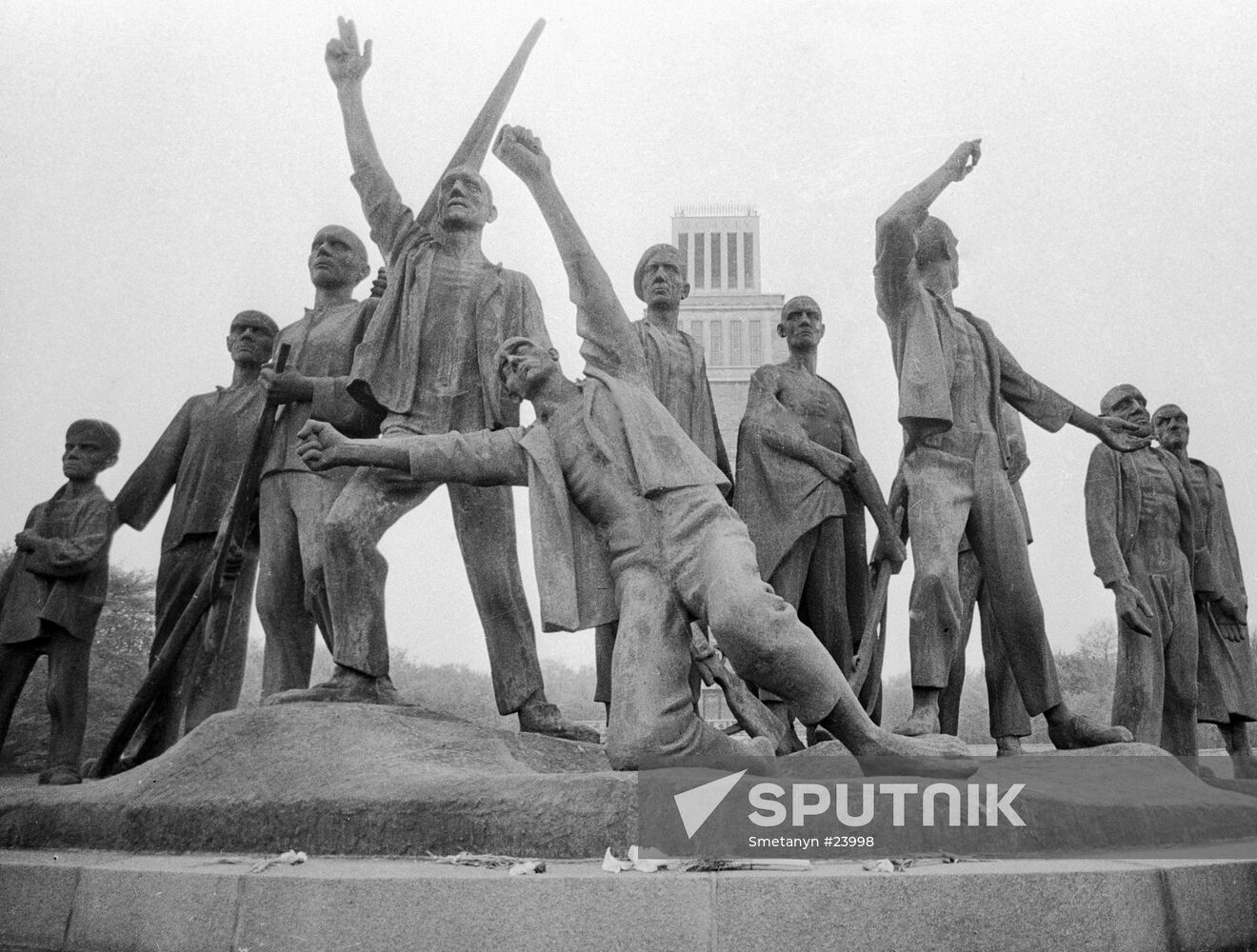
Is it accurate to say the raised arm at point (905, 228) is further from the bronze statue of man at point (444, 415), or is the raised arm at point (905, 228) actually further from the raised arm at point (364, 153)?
the raised arm at point (364, 153)

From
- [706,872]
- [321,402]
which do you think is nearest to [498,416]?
[321,402]

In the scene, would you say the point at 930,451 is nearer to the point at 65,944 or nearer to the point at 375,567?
the point at 375,567

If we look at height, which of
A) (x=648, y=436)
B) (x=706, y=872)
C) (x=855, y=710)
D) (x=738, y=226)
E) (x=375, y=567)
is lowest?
(x=706, y=872)

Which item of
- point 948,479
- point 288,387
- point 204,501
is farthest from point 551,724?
point 204,501

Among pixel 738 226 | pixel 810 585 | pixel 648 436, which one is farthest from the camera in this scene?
pixel 738 226

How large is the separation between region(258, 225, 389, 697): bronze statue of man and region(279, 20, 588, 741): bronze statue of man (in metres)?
0.33

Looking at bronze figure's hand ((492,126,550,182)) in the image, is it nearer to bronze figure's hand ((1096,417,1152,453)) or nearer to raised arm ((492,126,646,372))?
raised arm ((492,126,646,372))

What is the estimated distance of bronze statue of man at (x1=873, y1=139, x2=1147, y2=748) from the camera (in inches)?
267

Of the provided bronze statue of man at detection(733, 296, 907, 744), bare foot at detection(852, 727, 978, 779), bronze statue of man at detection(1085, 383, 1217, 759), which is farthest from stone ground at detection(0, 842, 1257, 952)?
bronze statue of man at detection(1085, 383, 1217, 759)

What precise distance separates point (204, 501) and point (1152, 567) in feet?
20.7

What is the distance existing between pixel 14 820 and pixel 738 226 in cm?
932

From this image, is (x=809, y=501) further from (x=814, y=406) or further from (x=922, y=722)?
(x=922, y=722)

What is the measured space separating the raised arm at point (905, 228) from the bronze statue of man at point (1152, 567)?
8.61ft

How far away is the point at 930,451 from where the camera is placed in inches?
278
